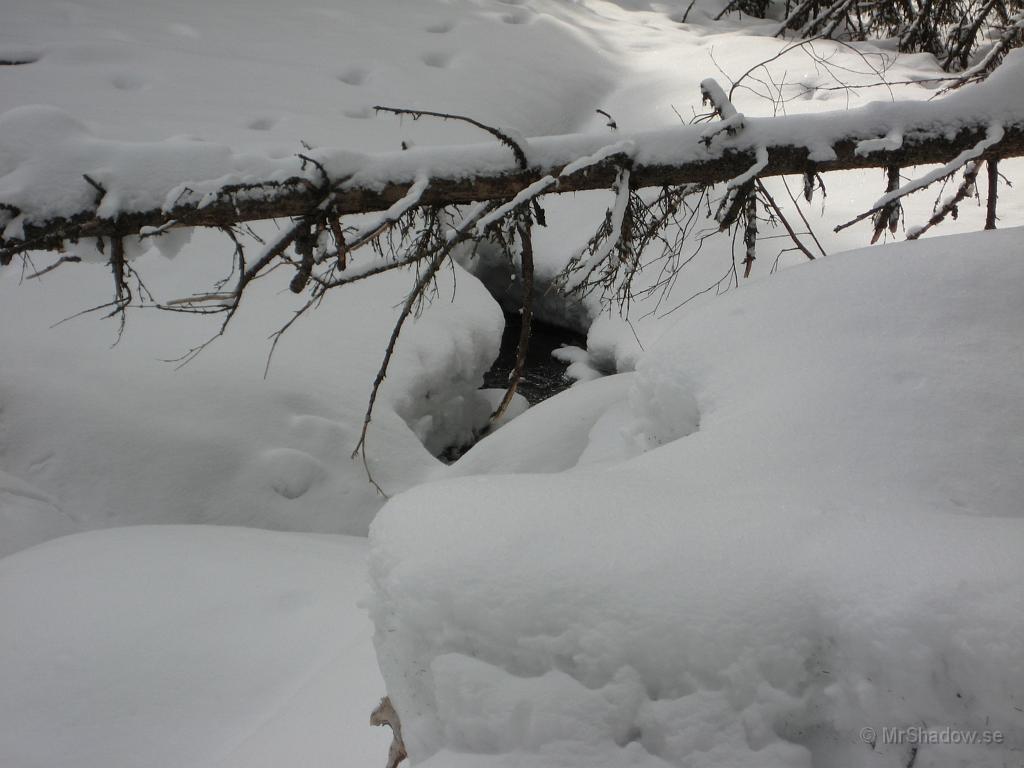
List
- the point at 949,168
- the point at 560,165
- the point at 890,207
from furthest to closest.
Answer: the point at 890,207
the point at 560,165
the point at 949,168

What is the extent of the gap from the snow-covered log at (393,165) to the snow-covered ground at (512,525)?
46 millimetres

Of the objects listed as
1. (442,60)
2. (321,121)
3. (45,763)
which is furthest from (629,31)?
(45,763)

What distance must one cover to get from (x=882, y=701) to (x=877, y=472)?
0.51 meters

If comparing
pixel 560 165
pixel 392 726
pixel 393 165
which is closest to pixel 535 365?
pixel 560 165

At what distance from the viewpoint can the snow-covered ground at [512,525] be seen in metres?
1.25

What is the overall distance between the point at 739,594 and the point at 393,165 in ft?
5.86

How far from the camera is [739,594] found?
50.4 inches

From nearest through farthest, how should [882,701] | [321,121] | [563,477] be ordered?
1. [882,701]
2. [563,477]
3. [321,121]

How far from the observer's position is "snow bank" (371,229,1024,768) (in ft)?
3.90

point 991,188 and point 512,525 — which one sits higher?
point 991,188

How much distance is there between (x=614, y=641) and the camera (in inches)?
50.4

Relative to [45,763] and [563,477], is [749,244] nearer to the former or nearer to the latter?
[563,477]

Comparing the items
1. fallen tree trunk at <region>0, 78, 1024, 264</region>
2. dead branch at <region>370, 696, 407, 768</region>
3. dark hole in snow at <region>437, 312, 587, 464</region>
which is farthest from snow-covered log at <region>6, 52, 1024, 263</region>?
dark hole in snow at <region>437, 312, 587, 464</region>

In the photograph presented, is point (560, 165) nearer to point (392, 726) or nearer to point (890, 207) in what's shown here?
point (890, 207)
